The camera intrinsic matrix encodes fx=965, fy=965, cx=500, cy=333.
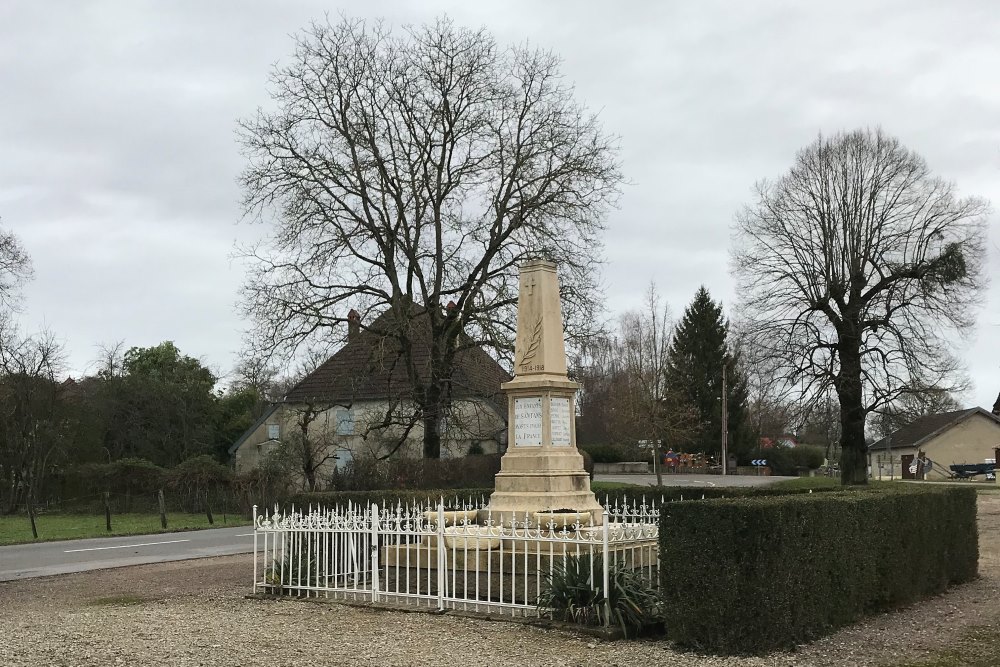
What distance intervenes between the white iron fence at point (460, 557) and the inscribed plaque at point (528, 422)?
1174mm

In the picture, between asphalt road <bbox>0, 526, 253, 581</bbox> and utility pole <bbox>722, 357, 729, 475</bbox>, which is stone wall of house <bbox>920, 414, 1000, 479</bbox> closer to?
utility pole <bbox>722, 357, 729, 475</bbox>

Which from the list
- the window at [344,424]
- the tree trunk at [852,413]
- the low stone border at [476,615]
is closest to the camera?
the low stone border at [476,615]

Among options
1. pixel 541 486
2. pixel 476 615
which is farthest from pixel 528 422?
pixel 476 615

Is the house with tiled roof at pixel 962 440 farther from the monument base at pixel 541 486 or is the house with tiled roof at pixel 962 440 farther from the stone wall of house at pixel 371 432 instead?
the monument base at pixel 541 486

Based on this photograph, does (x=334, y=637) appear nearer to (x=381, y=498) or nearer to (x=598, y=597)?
(x=598, y=597)

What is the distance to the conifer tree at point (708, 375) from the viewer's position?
6291 centimetres

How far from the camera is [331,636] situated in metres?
9.59

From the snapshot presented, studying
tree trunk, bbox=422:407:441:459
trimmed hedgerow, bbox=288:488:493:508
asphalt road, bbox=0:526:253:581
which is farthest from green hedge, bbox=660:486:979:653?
tree trunk, bbox=422:407:441:459

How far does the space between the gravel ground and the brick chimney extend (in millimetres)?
14173

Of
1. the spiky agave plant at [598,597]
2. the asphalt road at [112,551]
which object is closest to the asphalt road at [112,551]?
the asphalt road at [112,551]

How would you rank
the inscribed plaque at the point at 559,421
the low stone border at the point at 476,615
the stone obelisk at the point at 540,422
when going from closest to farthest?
the low stone border at the point at 476,615 → the stone obelisk at the point at 540,422 → the inscribed plaque at the point at 559,421

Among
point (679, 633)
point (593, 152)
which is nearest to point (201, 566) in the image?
point (679, 633)

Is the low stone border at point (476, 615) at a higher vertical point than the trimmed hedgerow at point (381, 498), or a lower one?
lower

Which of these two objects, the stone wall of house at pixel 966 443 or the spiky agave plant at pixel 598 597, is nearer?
the spiky agave plant at pixel 598 597
